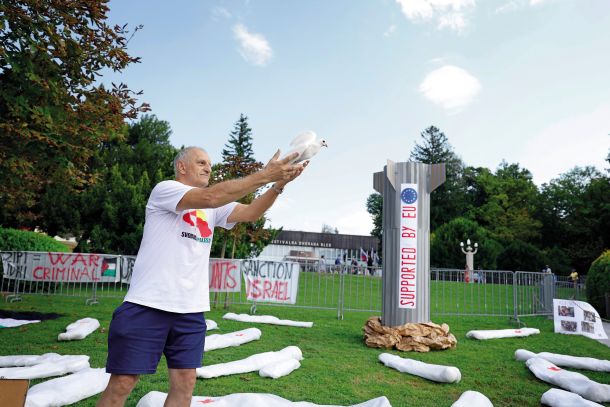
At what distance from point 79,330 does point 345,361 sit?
4364mm

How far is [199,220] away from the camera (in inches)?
110

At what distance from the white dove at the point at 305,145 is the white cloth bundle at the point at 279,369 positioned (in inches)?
134

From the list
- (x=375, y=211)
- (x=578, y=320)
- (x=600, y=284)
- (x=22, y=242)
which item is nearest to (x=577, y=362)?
(x=578, y=320)

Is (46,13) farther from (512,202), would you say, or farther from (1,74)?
(512,202)

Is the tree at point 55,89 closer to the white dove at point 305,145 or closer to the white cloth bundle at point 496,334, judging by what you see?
the white dove at point 305,145

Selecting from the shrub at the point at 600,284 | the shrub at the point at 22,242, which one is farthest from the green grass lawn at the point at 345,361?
the shrub at the point at 22,242

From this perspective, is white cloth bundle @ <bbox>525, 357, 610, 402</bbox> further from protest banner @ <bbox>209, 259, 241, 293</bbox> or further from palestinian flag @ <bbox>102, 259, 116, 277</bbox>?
palestinian flag @ <bbox>102, 259, 116, 277</bbox>

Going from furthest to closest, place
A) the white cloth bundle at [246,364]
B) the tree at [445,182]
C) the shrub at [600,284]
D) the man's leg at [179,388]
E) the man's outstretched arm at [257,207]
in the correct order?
the tree at [445,182]
the shrub at [600,284]
the white cloth bundle at [246,364]
the man's outstretched arm at [257,207]
the man's leg at [179,388]

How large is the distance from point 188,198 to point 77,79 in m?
6.97

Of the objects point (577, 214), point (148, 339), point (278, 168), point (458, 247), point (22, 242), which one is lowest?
point (148, 339)

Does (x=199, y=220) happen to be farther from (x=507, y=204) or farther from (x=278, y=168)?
(x=507, y=204)

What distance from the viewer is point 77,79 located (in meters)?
8.03

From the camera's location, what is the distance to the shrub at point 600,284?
42.5ft

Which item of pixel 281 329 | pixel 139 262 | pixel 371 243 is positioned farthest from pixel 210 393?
pixel 371 243
